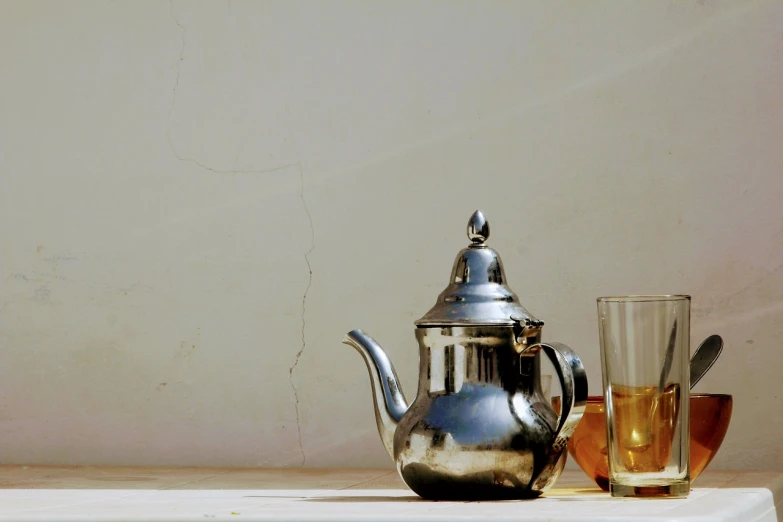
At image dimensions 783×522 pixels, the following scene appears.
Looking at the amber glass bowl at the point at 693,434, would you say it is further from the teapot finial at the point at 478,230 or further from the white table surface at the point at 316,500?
the teapot finial at the point at 478,230

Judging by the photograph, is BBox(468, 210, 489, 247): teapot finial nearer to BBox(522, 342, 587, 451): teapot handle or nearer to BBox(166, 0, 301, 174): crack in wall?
BBox(522, 342, 587, 451): teapot handle

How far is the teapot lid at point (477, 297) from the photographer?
1.04 m

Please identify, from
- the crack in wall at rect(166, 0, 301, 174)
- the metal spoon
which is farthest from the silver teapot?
the crack in wall at rect(166, 0, 301, 174)

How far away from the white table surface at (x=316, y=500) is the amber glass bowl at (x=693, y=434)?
3cm

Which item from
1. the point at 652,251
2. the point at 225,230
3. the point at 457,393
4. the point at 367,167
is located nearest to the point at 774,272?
the point at 652,251

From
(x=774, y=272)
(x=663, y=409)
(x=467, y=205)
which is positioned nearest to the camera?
(x=663, y=409)

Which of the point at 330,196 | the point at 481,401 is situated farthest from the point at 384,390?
the point at 330,196

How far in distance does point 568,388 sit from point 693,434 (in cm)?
19

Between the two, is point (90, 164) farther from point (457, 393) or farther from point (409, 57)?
point (457, 393)

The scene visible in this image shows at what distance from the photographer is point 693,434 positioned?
1.10 meters

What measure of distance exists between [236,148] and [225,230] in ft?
0.47

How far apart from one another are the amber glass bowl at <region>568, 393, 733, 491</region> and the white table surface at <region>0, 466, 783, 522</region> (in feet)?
0.09

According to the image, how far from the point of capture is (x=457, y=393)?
1.03m

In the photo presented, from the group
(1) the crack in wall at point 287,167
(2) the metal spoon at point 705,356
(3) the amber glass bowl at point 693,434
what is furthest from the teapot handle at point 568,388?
(1) the crack in wall at point 287,167
